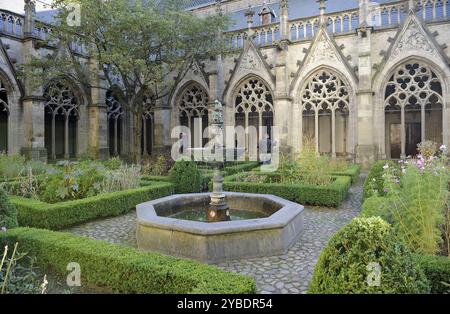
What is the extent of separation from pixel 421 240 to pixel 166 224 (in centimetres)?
314

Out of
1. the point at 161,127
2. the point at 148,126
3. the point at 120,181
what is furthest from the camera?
the point at 148,126

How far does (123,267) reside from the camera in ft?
10.5

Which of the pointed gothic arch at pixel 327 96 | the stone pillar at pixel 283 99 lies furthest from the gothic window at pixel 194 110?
the pointed gothic arch at pixel 327 96

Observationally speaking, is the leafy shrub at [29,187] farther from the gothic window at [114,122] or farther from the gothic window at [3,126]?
the gothic window at [114,122]

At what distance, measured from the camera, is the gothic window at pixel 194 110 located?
17.0 meters

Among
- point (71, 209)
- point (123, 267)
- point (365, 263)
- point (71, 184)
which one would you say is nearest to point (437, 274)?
point (365, 263)

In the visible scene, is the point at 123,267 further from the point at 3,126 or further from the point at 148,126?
the point at 148,126

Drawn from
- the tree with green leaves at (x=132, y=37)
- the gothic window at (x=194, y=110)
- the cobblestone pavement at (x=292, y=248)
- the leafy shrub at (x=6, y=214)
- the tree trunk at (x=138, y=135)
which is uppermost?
the tree with green leaves at (x=132, y=37)

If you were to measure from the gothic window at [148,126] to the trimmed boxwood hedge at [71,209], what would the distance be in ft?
36.8

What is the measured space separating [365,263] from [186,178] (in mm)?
6821

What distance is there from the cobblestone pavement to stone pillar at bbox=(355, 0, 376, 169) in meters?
5.73

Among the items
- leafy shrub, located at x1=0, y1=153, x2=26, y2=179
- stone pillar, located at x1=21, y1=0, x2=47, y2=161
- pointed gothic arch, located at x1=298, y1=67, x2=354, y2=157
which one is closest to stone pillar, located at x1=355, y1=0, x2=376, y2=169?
pointed gothic arch, located at x1=298, y1=67, x2=354, y2=157

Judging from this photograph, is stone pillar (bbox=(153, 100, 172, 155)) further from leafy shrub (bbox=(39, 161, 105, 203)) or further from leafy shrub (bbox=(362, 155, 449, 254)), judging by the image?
leafy shrub (bbox=(362, 155, 449, 254))

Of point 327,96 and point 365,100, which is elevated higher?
point 327,96
